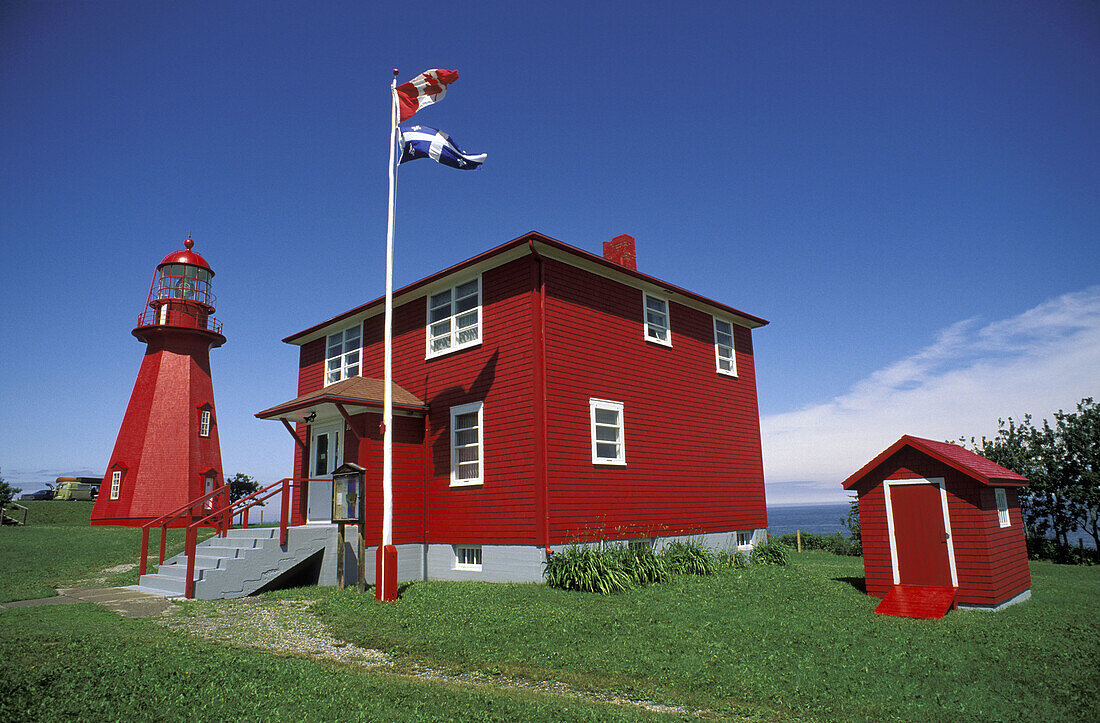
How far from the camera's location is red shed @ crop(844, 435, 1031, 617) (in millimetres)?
12008

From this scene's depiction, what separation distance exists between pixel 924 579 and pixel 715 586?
3.93 meters

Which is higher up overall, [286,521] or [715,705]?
[286,521]

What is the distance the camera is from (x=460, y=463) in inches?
640

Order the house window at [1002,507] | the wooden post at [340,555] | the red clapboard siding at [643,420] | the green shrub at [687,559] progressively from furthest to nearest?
the green shrub at [687,559], the red clapboard siding at [643,420], the wooden post at [340,555], the house window at [1002,507]

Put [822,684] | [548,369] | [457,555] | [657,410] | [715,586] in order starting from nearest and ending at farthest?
[822,684]
[715,586]
[548,369]
[457,555]
[657,410]

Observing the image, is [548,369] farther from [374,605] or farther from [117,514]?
[117,514]

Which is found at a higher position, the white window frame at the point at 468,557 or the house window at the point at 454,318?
the house window at the point at 454,318

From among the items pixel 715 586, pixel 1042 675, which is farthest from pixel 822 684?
pixel 715 586

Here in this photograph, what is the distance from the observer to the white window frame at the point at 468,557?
15.6 m

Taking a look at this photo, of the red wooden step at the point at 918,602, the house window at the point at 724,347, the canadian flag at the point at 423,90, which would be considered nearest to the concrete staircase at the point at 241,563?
the canadian flag at the point at 423,90

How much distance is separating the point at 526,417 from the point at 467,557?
3.90 meters

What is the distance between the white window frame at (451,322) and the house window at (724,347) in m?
8.37

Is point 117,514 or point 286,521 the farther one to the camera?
point 117,514

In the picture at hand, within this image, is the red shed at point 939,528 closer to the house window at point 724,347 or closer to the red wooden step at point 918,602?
the red wooden step at point 918,602
